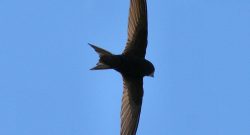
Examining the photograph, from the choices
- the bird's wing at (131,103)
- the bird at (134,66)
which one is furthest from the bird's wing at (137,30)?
the bird's wing at (131,103)

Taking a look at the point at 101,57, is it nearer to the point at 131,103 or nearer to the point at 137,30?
the point at 137,30

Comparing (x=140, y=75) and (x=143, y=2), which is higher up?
(x=143, y=2)

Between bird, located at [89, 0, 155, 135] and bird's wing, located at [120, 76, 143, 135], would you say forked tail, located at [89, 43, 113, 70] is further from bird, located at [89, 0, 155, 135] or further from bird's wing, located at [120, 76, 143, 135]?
bird's wing, located at [120, 76, 143, 135]

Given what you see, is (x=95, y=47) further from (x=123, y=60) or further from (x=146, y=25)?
(x=146, y=25)

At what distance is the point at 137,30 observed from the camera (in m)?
6.98

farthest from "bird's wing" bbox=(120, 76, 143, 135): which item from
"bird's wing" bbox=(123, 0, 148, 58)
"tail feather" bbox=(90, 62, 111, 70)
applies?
"tail feather" bbox=(90, 62, 111, 70)

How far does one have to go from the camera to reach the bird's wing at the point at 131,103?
6.90 m

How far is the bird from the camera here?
6756 mm

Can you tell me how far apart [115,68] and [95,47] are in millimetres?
390

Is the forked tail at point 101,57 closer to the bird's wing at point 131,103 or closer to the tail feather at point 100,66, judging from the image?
the tail feather at point 100,66

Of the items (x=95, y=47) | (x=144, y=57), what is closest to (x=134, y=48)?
(x=144, y=57)

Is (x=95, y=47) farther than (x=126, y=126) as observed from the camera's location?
No

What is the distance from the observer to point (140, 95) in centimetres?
720

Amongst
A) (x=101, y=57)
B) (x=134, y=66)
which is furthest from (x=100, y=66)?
(x=134, y=66)
